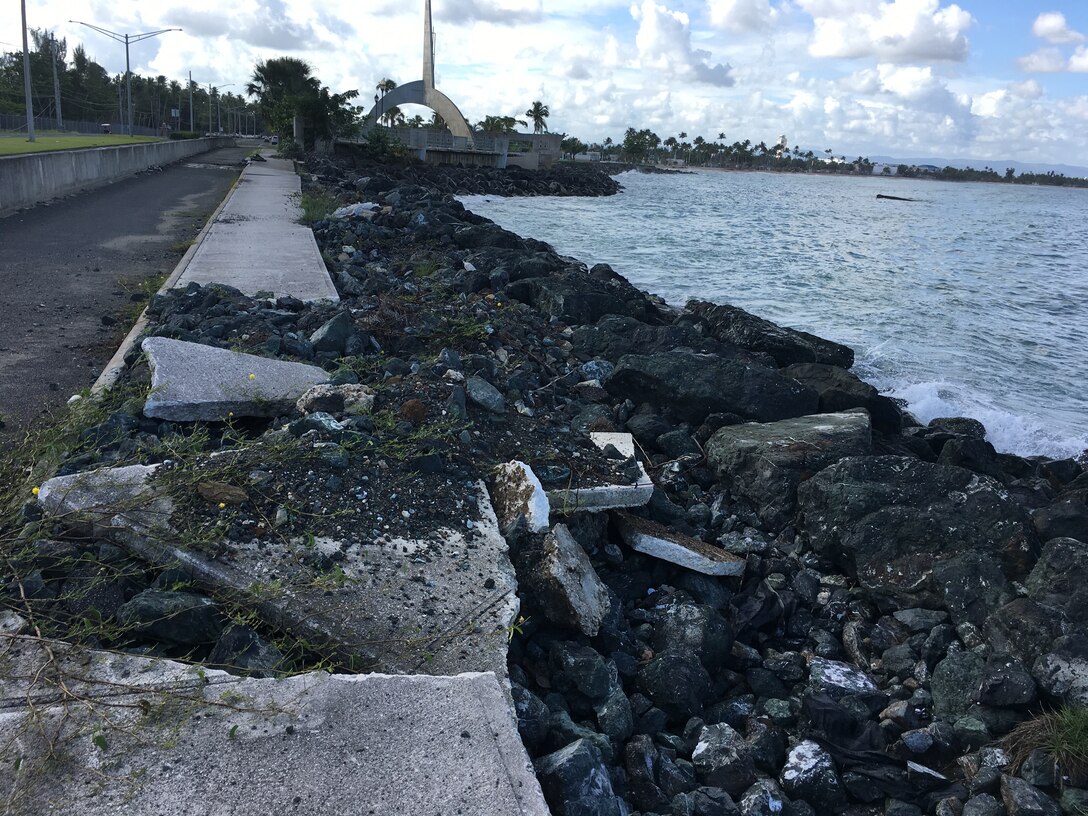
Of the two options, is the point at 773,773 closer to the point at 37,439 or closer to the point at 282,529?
the point at 282,529

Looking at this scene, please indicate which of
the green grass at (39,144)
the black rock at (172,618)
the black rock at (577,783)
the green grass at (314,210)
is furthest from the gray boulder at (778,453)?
the green grass at (39,144)

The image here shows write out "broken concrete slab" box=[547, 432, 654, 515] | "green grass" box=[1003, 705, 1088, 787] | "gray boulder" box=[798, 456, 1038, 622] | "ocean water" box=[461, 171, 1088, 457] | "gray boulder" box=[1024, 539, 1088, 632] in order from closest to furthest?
"green grass" box=[1003, 705, 1088, 787], "gray boulder" box=[1024, 539, 1088, 632], "broken concrete slab" box=[547, 432, 654, 515], "gray boulder" box=[798, 456, 1038, 622], "ocean water" box=[461, 171, 1088, 457]

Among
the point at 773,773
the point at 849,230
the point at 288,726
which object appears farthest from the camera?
the point at 849,230

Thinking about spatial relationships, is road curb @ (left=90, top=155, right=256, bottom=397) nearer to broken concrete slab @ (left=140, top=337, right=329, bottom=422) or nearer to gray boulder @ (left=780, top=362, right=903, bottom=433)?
broken concrete slab @ (left=140, top=337, right=329, bottom=422)

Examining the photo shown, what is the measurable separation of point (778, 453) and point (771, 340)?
5.31 meters

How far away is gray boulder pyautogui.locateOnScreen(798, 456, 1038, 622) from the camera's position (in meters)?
4.55

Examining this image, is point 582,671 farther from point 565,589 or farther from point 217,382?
point 217,382

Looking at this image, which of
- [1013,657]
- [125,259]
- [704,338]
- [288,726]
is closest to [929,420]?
[704,338]

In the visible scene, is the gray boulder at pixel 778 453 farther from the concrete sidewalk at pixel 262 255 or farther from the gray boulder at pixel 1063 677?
the concrete sidewalk at pixel 262 255

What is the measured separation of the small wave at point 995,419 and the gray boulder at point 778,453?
3472 millimetres

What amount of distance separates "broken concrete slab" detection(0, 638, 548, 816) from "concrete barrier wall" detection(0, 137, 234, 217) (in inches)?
583

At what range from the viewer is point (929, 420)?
9812mm

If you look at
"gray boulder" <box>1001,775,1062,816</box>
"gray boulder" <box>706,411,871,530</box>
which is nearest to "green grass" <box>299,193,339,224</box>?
"gray boulder" <box>706,411,871,530</box>

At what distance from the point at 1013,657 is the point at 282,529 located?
3293 millimetres
